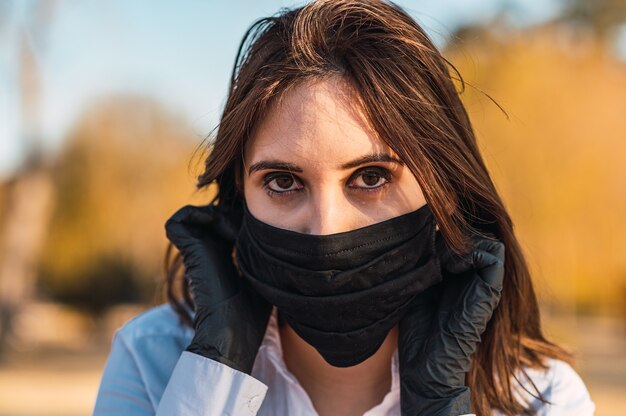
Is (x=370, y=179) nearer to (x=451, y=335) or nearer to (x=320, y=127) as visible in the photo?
(x=320, y=127)

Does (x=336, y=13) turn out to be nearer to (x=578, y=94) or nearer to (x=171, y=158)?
(x=578, y=94)

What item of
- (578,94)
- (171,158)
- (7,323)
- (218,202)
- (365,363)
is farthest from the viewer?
(171,158)

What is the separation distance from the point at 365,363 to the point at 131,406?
68cm

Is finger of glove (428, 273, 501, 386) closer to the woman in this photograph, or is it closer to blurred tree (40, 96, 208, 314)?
the woman

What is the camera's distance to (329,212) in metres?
2.07

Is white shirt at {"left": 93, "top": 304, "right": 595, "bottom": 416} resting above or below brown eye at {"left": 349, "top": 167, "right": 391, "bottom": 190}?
below

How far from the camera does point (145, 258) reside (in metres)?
25.6

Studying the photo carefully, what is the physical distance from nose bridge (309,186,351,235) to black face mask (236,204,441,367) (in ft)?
0.08

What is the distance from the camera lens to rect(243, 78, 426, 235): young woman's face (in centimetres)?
205

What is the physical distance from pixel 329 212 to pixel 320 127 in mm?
219

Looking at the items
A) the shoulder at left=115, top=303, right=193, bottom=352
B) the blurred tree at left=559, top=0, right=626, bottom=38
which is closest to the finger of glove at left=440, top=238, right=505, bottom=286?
the shoulder at left=115, top=303, right=193, bottom=352

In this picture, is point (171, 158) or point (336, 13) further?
point (171, 158)

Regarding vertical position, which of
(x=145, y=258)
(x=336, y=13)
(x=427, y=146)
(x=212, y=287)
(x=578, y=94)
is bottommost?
(x=145, y=258)

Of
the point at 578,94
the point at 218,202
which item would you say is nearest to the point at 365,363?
the point at 218,202
